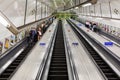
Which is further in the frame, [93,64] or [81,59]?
[81,59]

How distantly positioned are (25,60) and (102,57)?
3.05m

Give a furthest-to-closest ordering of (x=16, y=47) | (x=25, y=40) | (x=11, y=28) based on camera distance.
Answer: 1. (x=25, y=40)
2. (x=16, y=47)
3. (x=11, y=28)

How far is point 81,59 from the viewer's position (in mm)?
8328

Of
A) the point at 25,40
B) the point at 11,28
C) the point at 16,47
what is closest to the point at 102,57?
the point at 16,47

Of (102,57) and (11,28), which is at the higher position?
(11,28)

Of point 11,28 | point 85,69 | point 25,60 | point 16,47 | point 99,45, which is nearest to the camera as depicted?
point 11,28

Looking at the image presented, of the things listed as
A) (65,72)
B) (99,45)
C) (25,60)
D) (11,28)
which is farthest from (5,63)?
(99,45)

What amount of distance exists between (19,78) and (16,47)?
3.44 m

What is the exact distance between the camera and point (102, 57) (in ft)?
28.6

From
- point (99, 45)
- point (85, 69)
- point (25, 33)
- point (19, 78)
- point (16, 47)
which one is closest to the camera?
point (19, 78)

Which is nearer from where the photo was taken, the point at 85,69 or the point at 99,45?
the point at 85,69

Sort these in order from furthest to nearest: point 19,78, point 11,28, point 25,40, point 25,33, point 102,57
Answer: point 25,33 < point 25,40 < point 102,57 < point 19,78 < point 11,28

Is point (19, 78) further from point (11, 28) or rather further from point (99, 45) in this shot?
point (99, 45)

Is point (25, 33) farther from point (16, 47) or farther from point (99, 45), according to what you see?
point (99, 45)
